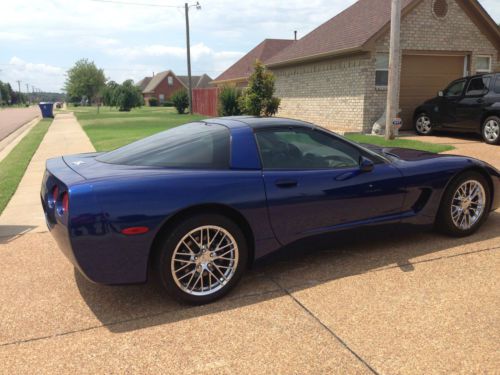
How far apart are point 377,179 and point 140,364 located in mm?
2496

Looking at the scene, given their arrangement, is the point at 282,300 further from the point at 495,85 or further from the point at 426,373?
the point at 495,85

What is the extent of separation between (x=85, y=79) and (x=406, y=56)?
67173 millimetres

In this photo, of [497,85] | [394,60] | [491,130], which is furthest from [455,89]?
[394,60]

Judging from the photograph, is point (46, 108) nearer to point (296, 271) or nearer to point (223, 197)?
point (296, 271)

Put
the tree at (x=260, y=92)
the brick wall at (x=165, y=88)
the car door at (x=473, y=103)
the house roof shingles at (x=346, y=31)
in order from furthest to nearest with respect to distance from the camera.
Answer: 1. the brick wall at (x=165, y=88)
2. the tree at (x=260, y=92)
3. the house roof shingles at (x=346, y=31)
4. the car door at (x=473, y=103)

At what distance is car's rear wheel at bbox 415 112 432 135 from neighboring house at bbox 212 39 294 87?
1900cm

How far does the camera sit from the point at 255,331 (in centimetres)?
296

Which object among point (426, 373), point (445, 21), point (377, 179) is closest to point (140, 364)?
point (426, 373)

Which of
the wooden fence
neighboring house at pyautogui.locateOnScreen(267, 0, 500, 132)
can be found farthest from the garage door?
the wooden fence

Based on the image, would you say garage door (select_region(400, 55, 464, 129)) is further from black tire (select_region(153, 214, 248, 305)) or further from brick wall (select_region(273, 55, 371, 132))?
black tire (select_region(153, 214, 248, 305))

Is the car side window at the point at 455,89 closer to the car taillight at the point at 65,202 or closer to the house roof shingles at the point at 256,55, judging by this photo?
the car taillight at the point at 65,202

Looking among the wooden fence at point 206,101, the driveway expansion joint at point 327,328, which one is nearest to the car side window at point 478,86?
the driveway expansion joint at point 327,328

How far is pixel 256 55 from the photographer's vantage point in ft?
112

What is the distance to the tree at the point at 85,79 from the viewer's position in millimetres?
72750
